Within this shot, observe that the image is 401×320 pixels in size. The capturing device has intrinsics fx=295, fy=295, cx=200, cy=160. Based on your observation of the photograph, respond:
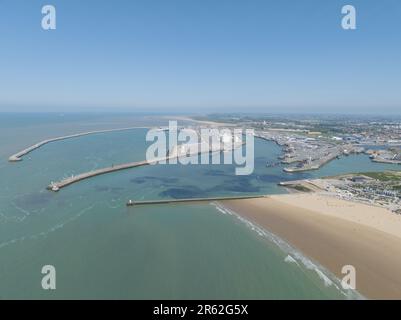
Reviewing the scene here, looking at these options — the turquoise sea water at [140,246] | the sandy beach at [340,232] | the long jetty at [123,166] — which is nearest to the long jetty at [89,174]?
the long jetty at [123,166]

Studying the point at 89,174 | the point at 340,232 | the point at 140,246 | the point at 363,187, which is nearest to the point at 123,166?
the point at 89,174

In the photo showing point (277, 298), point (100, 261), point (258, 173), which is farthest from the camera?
point (258, 173)

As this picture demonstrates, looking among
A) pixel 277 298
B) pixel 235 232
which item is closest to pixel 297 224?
pixel 235 232

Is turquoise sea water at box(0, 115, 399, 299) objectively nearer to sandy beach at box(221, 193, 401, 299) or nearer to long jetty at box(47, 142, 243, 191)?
long jetty at box(47, 142, 243, 191)

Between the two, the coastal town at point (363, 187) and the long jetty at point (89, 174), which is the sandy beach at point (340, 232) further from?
the long jetty at point (89, 174)

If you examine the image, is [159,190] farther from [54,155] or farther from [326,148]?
[326,148]

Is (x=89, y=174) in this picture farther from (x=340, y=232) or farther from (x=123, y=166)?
(x=340, y=232)
